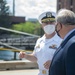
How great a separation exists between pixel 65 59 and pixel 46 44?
61.3 inches

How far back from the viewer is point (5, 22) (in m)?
74.8

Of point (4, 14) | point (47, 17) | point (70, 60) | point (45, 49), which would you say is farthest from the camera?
point (4, 14)

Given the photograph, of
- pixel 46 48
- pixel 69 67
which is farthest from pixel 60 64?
pixel 46 48

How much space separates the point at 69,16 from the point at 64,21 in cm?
9

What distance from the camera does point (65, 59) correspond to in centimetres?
249

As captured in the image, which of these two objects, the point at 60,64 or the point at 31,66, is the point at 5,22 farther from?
the point at 60,64

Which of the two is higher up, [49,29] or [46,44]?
[49,29]

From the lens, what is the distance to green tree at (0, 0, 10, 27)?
75425 mm

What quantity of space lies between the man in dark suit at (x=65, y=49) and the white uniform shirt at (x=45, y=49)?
109cm

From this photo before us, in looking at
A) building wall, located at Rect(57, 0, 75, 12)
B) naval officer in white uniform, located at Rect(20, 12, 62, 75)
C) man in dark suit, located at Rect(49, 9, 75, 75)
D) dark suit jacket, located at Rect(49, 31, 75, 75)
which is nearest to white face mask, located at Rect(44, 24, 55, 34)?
naval officer in white uniform, located at Rect(20, 12, 62, 75)

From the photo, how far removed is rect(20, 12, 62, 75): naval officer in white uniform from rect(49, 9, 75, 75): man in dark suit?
110cm

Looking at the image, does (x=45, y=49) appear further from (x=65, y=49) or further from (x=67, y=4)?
→ (x=67, y=4)

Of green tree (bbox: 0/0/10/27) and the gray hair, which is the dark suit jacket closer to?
the gray hair

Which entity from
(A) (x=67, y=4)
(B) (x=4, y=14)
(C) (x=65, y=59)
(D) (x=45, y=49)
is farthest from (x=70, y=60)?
(B) (x=4, y=14)
